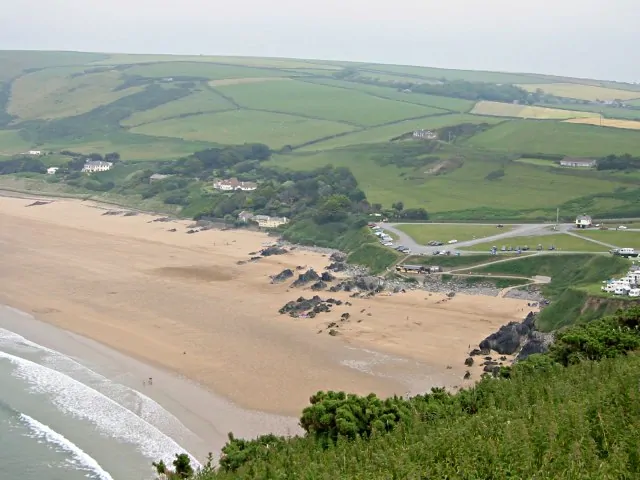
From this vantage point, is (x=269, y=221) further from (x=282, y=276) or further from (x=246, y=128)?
(x=246, y=128)

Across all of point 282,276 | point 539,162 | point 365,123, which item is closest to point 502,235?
point 282,276

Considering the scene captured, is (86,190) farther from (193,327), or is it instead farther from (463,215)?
(193,327)

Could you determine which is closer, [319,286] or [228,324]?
[228,324]

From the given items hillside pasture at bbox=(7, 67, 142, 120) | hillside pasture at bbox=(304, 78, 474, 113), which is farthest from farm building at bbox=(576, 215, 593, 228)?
hillside pasture at bbox=(7, 67, 142, 120)

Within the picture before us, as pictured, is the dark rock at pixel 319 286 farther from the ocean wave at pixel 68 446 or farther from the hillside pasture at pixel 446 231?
the ocean wave at pixel 68 446

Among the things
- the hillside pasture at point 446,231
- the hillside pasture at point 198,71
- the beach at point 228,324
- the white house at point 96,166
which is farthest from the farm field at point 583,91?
the beach at point 228,324

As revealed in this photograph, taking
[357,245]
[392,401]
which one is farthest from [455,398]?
[357,245]

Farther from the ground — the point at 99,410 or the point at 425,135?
the point at 425,135
